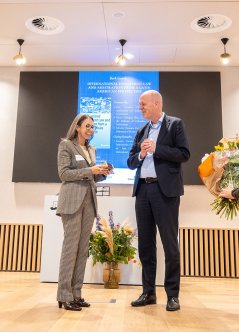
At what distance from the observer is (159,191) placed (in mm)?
2400

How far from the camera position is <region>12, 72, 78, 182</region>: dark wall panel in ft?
16.3

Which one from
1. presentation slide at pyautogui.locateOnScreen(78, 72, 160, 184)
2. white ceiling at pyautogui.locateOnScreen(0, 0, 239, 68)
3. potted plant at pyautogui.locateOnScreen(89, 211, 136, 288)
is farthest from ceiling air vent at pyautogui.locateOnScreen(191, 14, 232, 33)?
potted plant at pyautogui.locateOnScreen(89, 211, 136, 288)

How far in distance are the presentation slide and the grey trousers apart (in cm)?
245

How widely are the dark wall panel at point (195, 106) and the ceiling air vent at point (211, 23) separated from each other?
3.19ft

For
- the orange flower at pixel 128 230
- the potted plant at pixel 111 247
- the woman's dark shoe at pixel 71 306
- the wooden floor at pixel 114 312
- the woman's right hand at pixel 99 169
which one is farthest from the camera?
the orange flower at pixel 128 230

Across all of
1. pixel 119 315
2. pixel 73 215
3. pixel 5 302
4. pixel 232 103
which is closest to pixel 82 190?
pixel 73 215

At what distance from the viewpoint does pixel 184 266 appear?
4.69 m

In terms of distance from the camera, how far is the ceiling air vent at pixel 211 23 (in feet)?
12.9

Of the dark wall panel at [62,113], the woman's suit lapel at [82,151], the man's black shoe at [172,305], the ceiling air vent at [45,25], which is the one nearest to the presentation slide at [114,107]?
the dark wall panel at [62,113]

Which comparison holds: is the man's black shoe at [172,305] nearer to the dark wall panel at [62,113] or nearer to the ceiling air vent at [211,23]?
the dark wall panel at [62,113]

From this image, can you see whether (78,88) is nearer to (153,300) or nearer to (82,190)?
(82,190)

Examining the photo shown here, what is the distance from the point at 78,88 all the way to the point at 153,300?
3503mm

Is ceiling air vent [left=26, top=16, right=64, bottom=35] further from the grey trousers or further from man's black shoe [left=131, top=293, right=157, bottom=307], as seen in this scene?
man's black shoe [left=131, top=293, right=157, bottom=307]

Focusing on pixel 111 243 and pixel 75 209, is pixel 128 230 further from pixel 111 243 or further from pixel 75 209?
pixel 75 209
